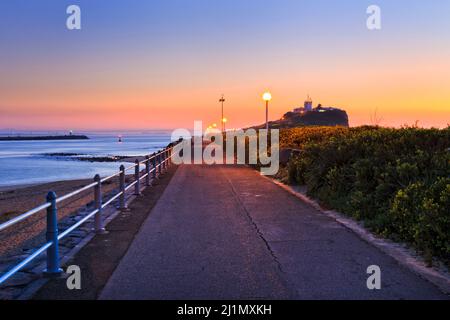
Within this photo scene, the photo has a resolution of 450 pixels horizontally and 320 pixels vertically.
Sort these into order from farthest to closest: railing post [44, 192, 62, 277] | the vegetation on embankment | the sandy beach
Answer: the sandy beach < the vegetation on embankment < railing post [44, 192, 62, 277]

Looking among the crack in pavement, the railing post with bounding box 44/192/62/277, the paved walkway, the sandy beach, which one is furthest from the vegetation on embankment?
the sandy beach

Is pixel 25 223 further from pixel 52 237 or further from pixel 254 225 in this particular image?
pixel 52 237

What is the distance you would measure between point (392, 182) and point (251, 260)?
4.32 meters

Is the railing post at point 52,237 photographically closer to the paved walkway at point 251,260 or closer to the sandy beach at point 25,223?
the paved walkway at point 251,260

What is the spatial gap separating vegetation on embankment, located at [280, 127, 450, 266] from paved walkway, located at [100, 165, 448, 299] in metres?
0.64

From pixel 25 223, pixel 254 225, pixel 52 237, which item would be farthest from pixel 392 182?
pixel 25 223

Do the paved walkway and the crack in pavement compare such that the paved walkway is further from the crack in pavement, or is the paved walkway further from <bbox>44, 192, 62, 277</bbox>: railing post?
<bbox>44, 192, 62, 277</bbox>: railing post

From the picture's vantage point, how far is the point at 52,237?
21.6 feet

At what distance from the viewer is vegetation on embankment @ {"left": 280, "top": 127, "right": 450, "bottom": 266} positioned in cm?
753

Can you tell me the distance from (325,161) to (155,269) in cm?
872
